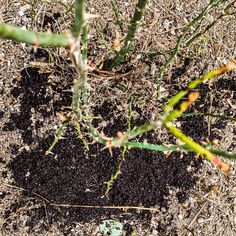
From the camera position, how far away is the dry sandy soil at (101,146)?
63.9 inches

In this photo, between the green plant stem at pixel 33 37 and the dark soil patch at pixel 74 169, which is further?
the dark soil patch at pixel 74 169

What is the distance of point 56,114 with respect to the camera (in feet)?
5.36

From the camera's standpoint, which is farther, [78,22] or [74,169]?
[74,169]

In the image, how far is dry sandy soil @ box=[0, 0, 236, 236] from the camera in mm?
1624

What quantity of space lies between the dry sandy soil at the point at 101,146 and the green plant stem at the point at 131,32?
0.08 metres

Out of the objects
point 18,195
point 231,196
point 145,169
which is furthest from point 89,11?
point 231,196

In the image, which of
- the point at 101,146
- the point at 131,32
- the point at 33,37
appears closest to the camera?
the point at 33,37

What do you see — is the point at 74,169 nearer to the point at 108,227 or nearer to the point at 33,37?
the point at 108,227

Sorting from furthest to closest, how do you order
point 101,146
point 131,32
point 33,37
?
1. point 101,146
2. point 131,32
3. point 33,37

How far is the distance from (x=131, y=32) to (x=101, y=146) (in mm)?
469

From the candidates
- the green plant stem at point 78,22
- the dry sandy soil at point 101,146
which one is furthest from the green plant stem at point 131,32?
the green plant stem at point 78,22

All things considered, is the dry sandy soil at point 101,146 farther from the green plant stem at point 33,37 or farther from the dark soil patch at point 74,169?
the green plant stem at point 33,37

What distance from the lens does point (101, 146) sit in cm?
163

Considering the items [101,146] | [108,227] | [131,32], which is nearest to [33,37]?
[131,32]
